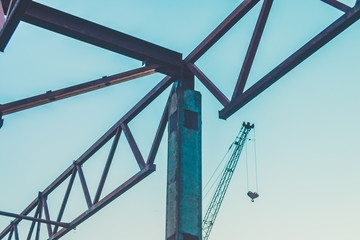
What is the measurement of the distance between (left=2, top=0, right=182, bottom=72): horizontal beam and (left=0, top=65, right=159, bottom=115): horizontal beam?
23cm

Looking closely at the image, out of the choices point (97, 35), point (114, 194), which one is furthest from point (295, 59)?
point (114, 194)

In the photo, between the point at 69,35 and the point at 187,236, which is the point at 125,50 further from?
the point at 187,236

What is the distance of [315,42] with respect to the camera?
623cm

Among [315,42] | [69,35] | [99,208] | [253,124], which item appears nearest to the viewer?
[315,42]

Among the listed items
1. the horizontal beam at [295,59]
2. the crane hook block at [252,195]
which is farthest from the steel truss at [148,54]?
the crane hook block at [252,195]

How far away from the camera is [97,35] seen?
7793 mm

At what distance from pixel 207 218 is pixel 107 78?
44291mm

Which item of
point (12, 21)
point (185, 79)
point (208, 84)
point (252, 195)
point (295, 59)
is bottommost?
point (295, 59)

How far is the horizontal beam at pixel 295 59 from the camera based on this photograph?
5.77 m

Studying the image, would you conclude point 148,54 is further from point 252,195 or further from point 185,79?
point 252,195

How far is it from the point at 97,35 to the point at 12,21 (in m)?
1.66

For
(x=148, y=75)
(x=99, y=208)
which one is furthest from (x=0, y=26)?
(x=99, y=208)

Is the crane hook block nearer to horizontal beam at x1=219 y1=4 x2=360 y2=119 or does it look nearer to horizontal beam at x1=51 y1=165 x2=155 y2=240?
horizontal beam at x1=51 y1=165 x2=155 y2=240

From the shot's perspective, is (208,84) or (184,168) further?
(208,84)
